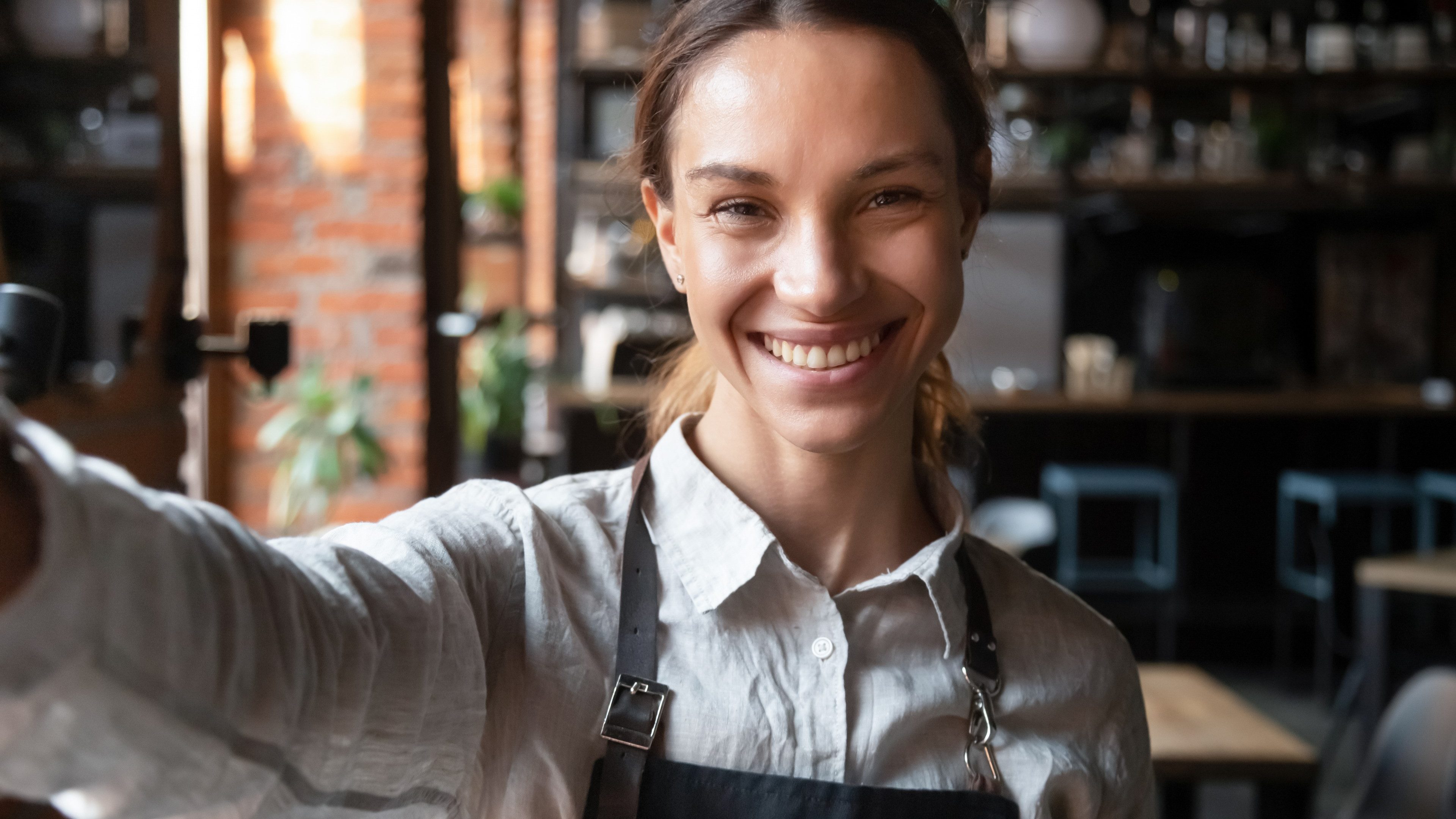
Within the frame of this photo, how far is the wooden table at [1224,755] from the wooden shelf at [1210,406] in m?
3.20

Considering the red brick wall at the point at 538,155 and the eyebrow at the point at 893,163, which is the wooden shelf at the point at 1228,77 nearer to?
the red brick wall at the point at 538,155

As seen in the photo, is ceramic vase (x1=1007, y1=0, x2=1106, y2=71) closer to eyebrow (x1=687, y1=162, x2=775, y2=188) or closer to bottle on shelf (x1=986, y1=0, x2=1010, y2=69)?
bottle on shelf (x1=986, y1=0, x2=1010, y2=69)

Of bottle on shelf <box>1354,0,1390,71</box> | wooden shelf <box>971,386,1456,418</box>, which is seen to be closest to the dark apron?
wooden shelf <box>971,386,1456,418</box>

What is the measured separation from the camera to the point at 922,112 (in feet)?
3.28

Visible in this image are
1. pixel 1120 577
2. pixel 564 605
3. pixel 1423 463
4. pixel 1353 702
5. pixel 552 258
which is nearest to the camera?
pixel 564 605

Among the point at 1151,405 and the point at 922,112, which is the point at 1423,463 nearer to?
the point at 1151,405

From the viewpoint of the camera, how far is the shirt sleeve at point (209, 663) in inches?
20.5

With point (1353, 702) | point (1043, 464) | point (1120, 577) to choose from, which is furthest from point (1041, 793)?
point (1043, 464)

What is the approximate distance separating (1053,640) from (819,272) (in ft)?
1.41

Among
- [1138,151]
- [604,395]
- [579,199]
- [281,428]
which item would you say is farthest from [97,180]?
[1138,151]

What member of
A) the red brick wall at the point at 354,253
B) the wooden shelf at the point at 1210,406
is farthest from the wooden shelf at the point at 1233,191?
the red brick wall at the point at 354,253

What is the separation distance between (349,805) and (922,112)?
0.67 metres

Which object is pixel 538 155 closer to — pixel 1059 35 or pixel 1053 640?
pixel 1059 35

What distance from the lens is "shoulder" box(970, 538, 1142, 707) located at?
111 centimetres
